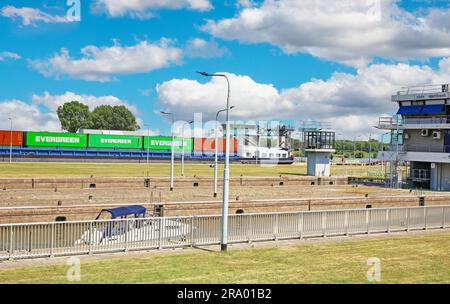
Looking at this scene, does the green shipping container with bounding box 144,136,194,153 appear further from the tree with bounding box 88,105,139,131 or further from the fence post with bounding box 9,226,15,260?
the tree with bounding box 88,105,139,131

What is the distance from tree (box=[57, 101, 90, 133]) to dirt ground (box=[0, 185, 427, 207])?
131778 mm

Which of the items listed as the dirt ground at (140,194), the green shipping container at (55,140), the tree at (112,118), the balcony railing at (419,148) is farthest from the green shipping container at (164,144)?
the tree at (112,118)

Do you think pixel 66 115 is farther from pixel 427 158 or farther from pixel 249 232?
pixel 249 232

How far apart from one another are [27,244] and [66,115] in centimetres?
15962

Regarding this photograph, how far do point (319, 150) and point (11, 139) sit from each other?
49.4 metres

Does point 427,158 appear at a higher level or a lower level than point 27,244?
higher

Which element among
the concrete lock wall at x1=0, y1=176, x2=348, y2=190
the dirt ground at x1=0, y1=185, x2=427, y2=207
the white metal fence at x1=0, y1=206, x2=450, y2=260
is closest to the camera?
the white metal fence at x1=0, y1=206, x2=450, y2=260

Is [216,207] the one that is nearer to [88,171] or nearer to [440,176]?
[440,176]

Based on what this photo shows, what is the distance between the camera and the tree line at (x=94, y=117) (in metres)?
170

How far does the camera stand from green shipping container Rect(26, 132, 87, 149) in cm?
8450

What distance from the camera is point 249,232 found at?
69.0ft

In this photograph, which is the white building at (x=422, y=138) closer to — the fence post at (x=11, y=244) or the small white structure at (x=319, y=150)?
the small white structure at (x=319, y=150)

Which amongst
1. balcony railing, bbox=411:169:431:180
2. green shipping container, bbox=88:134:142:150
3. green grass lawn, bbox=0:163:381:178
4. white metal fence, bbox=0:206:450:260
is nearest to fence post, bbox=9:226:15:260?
white metal fence, bbox=0:206:450:260
